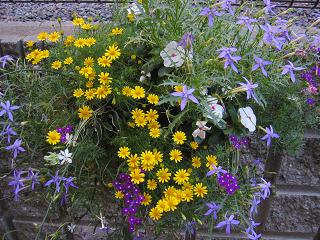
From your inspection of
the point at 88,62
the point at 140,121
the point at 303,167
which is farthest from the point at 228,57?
the point at 303,167

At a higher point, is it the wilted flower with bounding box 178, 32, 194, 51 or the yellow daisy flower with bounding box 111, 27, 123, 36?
the wilted flower with bounding box 178, 32, 194, 51

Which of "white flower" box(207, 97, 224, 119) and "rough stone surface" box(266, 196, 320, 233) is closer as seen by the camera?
"white flower" box(207, 97, 224, 119)

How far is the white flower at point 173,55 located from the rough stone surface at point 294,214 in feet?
3.22

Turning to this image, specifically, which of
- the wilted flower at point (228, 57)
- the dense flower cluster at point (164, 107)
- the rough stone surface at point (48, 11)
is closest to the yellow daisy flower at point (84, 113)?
the dense flower cluster at point (164, 107)

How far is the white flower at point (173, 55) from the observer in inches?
50.9

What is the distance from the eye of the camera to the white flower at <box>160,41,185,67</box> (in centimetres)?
129

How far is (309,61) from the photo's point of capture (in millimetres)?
1541

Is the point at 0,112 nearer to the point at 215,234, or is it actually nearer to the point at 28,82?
the point at 28,82

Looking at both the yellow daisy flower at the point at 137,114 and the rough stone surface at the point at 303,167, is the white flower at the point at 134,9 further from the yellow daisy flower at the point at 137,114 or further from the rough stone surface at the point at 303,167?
the rough stone surface at the point at 303,167

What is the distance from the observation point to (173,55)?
1302 mm

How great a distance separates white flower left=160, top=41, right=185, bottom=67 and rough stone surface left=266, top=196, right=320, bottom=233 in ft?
3.22

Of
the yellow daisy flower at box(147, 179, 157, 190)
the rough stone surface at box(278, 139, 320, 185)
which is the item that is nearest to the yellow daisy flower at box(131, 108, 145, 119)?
the yellow daisy flower at box(147, 179, 157, 190)

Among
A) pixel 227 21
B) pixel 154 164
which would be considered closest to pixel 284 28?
pixel 227 21

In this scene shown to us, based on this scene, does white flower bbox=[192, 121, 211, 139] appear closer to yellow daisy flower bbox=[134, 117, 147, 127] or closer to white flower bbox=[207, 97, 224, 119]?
white flower bbox=[207, 97, 224, 119]
